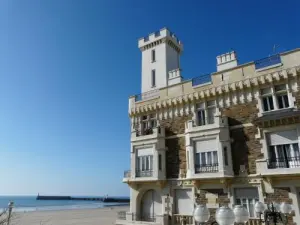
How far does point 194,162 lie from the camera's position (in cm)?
1914

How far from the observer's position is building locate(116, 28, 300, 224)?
53.3ft

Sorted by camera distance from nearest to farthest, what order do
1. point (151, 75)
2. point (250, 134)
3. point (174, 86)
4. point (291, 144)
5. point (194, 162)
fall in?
point (291, 144)
point (250, 134)
point (194, 162)
point (174, 86)
point (151, 75)

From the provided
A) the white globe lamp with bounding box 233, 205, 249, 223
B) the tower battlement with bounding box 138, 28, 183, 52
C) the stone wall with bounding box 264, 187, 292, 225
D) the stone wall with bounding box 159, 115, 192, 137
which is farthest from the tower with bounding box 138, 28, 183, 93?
the white globe lamp with bounding box 233, 205, 249, 223

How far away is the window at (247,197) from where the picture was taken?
652 inches

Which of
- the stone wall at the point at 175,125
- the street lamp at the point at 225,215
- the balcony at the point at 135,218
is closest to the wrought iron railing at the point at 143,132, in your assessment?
the stone wall at the point at 175,125

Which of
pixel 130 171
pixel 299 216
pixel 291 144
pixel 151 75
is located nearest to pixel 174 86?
pixel 151 75

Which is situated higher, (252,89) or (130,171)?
(252,89)

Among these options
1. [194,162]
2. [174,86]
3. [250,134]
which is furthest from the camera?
→ [174,86]

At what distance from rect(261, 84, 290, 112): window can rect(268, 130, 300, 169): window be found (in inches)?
75.4

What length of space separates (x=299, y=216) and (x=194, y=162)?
7.28 m

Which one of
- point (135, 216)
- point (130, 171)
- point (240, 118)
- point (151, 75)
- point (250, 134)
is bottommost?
point (135, 216)

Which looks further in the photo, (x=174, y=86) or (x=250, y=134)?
(x=174, y=86)

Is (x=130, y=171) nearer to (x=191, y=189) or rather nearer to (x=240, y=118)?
(x=191, y=189)

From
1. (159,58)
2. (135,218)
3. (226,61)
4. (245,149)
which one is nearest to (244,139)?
(245,149)
